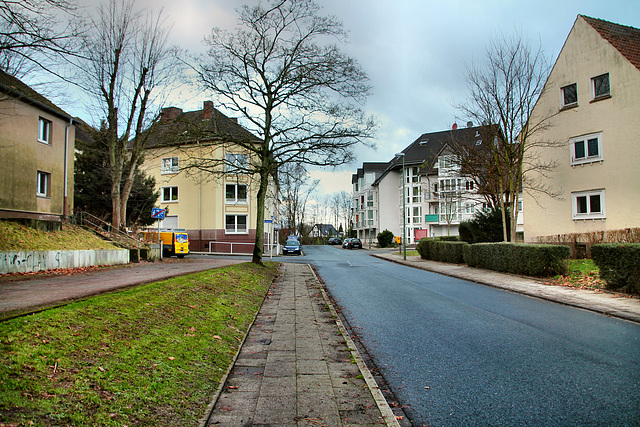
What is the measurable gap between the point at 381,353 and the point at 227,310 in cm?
358

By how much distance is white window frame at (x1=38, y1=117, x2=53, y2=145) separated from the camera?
75.9 feet

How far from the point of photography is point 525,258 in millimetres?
16984

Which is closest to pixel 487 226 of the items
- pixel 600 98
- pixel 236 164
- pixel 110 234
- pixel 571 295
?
pixel 600 98

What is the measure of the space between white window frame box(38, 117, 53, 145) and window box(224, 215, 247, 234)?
20439 millimetres

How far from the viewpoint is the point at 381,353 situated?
6.46m

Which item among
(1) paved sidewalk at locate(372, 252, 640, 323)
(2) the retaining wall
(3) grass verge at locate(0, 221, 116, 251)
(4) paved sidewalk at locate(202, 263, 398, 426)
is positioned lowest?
(1) paved sidewalk at locate(372, 252, 640, 323)

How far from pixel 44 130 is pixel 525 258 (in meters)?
24.5

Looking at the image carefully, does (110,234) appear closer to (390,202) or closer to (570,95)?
(570,95)

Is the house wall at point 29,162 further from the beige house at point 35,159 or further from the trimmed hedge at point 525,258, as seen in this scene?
the trimmed hedge at point 525,258

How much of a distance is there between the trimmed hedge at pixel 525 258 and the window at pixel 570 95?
33.0 ft

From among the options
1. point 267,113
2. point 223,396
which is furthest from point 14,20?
point 267,113

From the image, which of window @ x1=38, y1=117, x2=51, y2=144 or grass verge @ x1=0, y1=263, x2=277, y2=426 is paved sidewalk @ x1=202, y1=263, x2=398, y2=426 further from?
window @ x1=38, y1=117, x2=51, y2=144

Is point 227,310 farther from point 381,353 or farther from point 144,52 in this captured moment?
point 144,52

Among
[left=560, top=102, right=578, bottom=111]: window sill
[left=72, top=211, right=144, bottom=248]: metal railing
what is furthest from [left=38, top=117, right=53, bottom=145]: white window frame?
[left=560, top=102, right=578, bottom=111]: window sill
